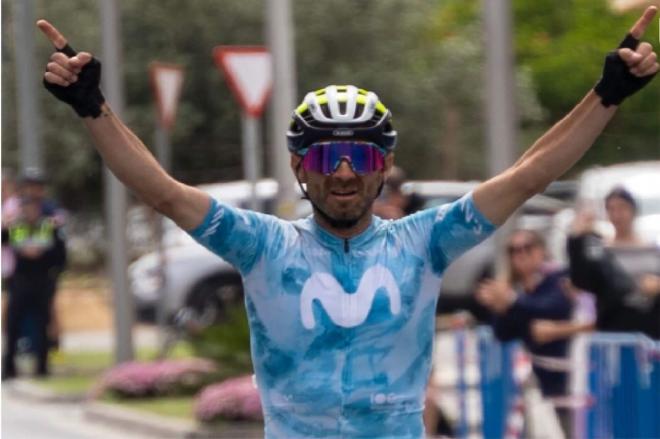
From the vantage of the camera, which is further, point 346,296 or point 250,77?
point 250,77

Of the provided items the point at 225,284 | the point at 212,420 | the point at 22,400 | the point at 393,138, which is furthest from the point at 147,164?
the point at 225,284

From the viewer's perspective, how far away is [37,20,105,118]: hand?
4.66 m

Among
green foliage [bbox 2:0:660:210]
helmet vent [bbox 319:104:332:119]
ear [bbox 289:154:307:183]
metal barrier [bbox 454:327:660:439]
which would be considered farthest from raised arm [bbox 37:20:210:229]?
green foliage [bbox 2:0:660:210]

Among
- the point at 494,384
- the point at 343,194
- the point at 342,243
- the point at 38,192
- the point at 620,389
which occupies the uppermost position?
the point at 343,194

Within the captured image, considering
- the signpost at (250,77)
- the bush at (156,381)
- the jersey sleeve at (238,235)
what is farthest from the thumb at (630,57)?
the bush at (156,381)

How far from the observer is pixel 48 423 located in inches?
668

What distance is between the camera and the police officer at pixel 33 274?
20172 mm

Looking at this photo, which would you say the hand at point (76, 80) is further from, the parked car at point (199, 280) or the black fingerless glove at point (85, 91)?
the parked car at point (199, 280)

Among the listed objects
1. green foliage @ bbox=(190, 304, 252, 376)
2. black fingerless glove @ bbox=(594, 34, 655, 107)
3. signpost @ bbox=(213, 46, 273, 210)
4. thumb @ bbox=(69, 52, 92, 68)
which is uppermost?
signpost @ bbox=(213, 46, 273, 210)

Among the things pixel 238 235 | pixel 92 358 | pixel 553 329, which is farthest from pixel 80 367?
pixel 238 235

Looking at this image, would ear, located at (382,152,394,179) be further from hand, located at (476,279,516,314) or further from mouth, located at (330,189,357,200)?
hand, located at (476,279,516,314)

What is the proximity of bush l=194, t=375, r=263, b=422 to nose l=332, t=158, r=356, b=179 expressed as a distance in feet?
33.5

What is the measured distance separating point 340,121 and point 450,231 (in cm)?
37

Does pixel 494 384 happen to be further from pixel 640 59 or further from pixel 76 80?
pixel 76 80
